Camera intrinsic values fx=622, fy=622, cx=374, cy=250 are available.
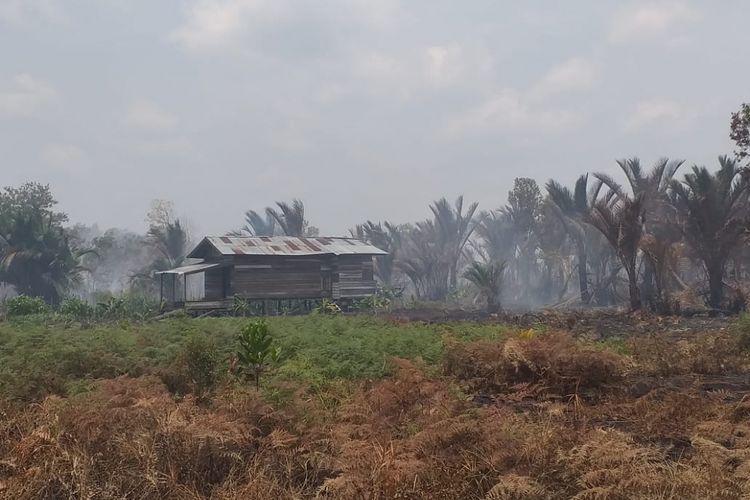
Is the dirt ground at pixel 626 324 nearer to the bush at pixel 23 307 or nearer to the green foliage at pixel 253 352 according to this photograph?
the green foliage at pixel 253 352

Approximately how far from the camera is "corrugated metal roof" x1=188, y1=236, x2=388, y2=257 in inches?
1210

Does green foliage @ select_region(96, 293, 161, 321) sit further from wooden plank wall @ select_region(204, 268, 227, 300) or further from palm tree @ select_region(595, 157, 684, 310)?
palm tree @ select_region(595, 157, 684, 310)

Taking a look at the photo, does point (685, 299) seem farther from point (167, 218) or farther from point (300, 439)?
point (167, 218)

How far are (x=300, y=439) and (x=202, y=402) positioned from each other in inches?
104

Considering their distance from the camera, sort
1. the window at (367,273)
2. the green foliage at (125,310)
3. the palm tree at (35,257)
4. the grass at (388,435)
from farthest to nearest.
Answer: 1. the palm tree at (35,257)
2. the window at (367,273)
3. the green foliage at (125,310)
4. the grass at (388,435)

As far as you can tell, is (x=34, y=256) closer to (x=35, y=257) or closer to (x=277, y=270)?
(x=35, y=257)

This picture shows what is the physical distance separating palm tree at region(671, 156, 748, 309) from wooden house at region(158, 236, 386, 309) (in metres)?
15.7

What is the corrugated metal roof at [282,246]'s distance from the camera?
3073 cm

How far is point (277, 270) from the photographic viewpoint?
31391 millimetres

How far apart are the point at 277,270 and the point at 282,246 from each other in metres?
1.67

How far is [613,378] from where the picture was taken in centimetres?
946

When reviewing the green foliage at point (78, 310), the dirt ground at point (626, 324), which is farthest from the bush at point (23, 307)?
the dirt ground at point (626, 324)

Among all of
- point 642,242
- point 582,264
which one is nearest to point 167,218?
point 582,264

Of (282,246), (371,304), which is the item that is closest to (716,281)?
(371,304)
